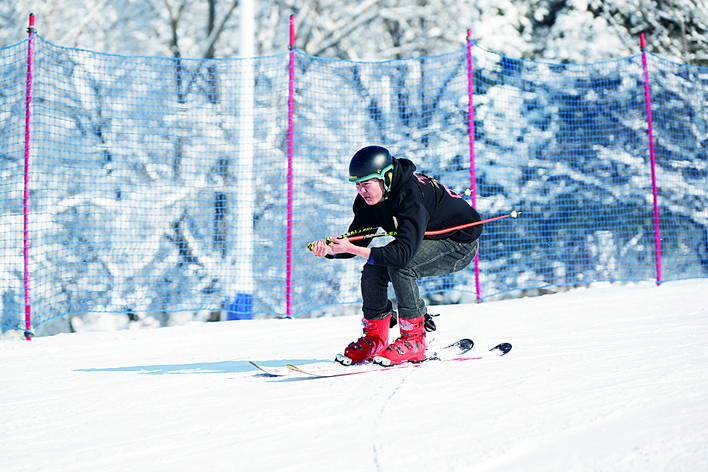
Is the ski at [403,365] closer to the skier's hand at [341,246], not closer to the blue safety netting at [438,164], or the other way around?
the skier's hand at [341,246]

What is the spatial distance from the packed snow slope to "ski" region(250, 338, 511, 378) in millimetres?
58

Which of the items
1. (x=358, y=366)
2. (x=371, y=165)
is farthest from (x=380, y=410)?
(x=371, y=165)

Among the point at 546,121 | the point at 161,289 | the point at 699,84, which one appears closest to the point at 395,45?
the point at 546,121

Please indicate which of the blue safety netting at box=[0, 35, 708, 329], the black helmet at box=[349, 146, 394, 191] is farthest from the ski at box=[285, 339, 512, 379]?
the blue safety netting at box=[0, 35, 708, 329]

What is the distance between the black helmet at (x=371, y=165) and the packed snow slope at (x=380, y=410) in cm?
93

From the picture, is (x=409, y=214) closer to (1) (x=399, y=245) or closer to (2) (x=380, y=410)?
(1) (x=399, y=245)

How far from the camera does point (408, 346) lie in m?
3.04

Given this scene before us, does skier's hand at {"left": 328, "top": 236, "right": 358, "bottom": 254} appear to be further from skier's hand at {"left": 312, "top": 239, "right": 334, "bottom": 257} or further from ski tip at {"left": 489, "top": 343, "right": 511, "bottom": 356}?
ski tip at {"left": 489, "top": 343, "right": 511, "bottom": 356}

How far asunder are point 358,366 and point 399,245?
25.9 inches

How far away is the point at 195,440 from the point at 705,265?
25.1 feet

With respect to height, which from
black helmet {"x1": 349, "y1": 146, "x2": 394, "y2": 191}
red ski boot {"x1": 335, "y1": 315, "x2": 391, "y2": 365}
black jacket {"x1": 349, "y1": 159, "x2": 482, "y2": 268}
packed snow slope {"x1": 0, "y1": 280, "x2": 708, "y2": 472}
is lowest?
packed snow slope {"x1": 0, "y1": 280, "x2": 708, "y2": 472}

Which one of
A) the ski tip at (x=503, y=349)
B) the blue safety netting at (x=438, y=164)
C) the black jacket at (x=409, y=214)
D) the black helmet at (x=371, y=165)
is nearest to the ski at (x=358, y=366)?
the ski tip at (x=503, y=349)

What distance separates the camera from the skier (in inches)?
112

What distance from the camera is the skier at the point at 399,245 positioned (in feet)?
9.32
